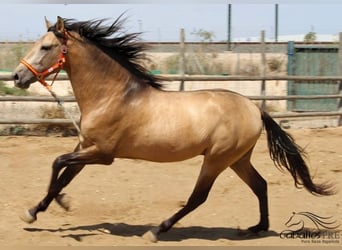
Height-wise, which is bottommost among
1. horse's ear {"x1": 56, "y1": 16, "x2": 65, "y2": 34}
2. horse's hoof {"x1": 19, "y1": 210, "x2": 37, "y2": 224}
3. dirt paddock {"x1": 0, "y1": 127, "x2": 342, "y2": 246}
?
dirt paddock {"x1": 0, "y1": 127, "x2": 342, "y2": 246}

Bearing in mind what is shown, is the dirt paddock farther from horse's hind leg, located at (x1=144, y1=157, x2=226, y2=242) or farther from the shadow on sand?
horse's hind leg, located at (x1=144, y1=157, x2=226, y2=242)

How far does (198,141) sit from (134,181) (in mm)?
2263

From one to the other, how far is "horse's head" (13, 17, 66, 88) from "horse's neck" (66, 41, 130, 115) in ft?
0.39

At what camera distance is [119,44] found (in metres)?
5.33

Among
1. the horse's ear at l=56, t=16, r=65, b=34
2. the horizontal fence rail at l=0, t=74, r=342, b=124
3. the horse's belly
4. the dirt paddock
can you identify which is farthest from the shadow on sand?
the horizontal fence rail at l=0, t=74, r=342, b=124

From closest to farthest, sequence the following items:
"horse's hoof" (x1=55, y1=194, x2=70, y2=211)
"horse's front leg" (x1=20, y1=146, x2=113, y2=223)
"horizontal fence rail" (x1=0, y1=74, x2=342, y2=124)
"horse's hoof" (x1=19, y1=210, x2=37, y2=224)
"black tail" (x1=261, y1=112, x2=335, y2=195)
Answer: "horse's front leg" (x1=20, y1=146, x2=113, y2=223) < "horse's hoof" (x1=19, y1=210, x2=37, y2=224) < "horse's hoof" (x1=55, y1=194, x2=70, y2=211) < "black tail" (x1=261, y1=112, x2=335, y2=195) < "horizontal fence rail" (x1=0, y1=74, x2=342, y2=124)

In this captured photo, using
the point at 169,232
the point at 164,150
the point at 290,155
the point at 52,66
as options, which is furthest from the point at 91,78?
the point at 290,155

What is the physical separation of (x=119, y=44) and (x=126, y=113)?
720 mm

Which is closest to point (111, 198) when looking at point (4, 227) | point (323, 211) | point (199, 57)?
point (4, 227)

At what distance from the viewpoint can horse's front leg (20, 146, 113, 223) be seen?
4.93 metres

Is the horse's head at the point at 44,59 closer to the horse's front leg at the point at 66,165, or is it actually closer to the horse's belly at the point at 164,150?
the horse's front leg at the point at 66,165

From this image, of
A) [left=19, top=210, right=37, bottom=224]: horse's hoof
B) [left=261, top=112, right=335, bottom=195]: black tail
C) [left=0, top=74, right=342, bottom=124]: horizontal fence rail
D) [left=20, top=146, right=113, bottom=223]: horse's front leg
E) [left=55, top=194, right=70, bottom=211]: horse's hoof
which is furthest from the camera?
[left=0, top=74, right=342, bottom=124]: horizontal fence rail

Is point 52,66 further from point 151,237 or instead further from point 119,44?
point 151,237

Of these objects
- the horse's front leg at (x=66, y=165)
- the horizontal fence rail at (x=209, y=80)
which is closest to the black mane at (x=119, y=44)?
the horse's front leg at (x=66, y=165)
